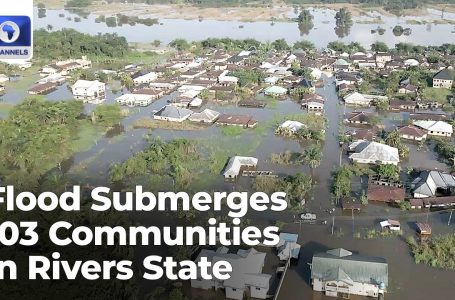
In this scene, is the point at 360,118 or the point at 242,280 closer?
the point at 242,280

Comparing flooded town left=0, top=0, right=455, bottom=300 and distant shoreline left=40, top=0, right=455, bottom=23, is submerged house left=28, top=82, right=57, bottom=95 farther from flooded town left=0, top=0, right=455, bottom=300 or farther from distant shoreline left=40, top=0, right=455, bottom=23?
distant shoreline left=40, top=0, right=455, bottom=23

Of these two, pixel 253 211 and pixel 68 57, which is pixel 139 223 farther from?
pixel 68 57

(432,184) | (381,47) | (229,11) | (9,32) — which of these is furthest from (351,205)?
(229,11)

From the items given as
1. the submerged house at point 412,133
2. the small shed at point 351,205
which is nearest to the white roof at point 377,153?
the submerged house at point 412,133

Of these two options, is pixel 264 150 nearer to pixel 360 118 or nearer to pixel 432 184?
pixel 360 118

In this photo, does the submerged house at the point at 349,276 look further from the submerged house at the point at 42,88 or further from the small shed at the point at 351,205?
the submerged house at the point at 42,88

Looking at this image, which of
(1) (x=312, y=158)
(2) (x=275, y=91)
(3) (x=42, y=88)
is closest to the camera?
(1) (x=312, y=158)
